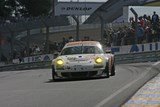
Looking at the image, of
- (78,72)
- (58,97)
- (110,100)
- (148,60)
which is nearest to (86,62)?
(78,72)

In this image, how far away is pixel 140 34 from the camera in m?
30.4

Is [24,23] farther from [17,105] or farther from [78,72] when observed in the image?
[17,105]

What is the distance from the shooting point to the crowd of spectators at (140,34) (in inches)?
1200

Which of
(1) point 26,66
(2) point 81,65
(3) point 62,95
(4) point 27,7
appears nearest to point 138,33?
(1) point 26,66

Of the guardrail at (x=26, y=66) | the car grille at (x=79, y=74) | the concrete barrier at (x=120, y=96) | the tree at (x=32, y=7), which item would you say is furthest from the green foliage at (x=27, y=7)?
the concrete barrier at (x=120, y=96)

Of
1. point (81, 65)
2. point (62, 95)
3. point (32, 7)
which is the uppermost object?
point (32, 7)

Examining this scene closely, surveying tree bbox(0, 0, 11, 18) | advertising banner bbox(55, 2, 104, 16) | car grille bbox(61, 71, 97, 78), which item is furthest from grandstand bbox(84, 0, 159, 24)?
car grille bbox(61, 71, 97, 78)

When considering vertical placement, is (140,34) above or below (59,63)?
above

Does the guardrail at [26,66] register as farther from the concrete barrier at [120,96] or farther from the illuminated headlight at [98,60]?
the concrete barrier at [120,96]

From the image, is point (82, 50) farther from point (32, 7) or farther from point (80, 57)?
point (32, 7)

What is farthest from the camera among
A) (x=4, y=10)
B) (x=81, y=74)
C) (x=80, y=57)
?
(x=4, y=10)

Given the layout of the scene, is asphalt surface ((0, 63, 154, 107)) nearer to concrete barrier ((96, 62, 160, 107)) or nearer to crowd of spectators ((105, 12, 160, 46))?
concrete barrier ((96, 62, 160, 107))

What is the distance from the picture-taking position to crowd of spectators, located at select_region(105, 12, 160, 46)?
30.5 metres

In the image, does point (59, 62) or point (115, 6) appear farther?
point (115, 6)
